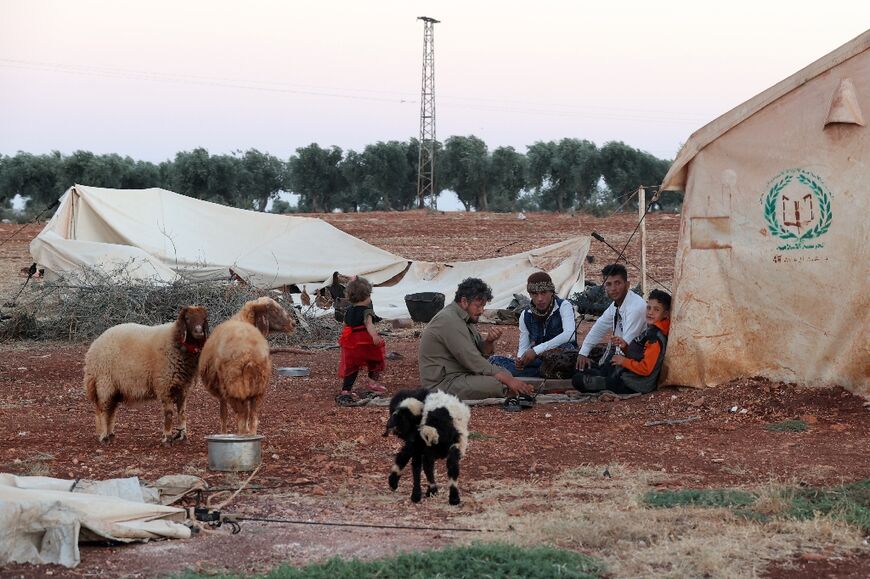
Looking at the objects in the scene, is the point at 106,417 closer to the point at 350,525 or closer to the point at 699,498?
the point at 350,525

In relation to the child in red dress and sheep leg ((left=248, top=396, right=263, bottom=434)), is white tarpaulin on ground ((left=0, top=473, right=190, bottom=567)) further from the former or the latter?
the child in red dress

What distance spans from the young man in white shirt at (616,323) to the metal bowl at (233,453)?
4.24m

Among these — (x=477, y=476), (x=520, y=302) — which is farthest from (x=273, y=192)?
(x=477, y=476)

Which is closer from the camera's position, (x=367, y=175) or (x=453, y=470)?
(x=453, y=470)

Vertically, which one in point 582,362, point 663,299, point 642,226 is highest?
point 642,226

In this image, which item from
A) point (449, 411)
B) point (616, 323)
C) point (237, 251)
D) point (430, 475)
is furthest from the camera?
point (237, 251)

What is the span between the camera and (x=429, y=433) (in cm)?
627

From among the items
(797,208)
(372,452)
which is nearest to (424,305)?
(797,208)

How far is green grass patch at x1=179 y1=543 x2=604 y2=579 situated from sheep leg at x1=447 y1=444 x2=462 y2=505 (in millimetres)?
1196

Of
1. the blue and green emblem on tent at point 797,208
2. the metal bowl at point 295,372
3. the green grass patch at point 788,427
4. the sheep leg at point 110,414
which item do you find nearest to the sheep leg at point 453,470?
the sheep leg at point 110,414

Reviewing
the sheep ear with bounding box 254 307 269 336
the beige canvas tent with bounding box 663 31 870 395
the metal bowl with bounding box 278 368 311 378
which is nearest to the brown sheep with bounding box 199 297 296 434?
the sheep ear with bounding box 254 307 269 336

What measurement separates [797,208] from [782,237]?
29cm

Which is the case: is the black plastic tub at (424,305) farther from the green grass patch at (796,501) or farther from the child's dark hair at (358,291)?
the green grass patch at (796,501)

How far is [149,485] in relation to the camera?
6.53 metres
